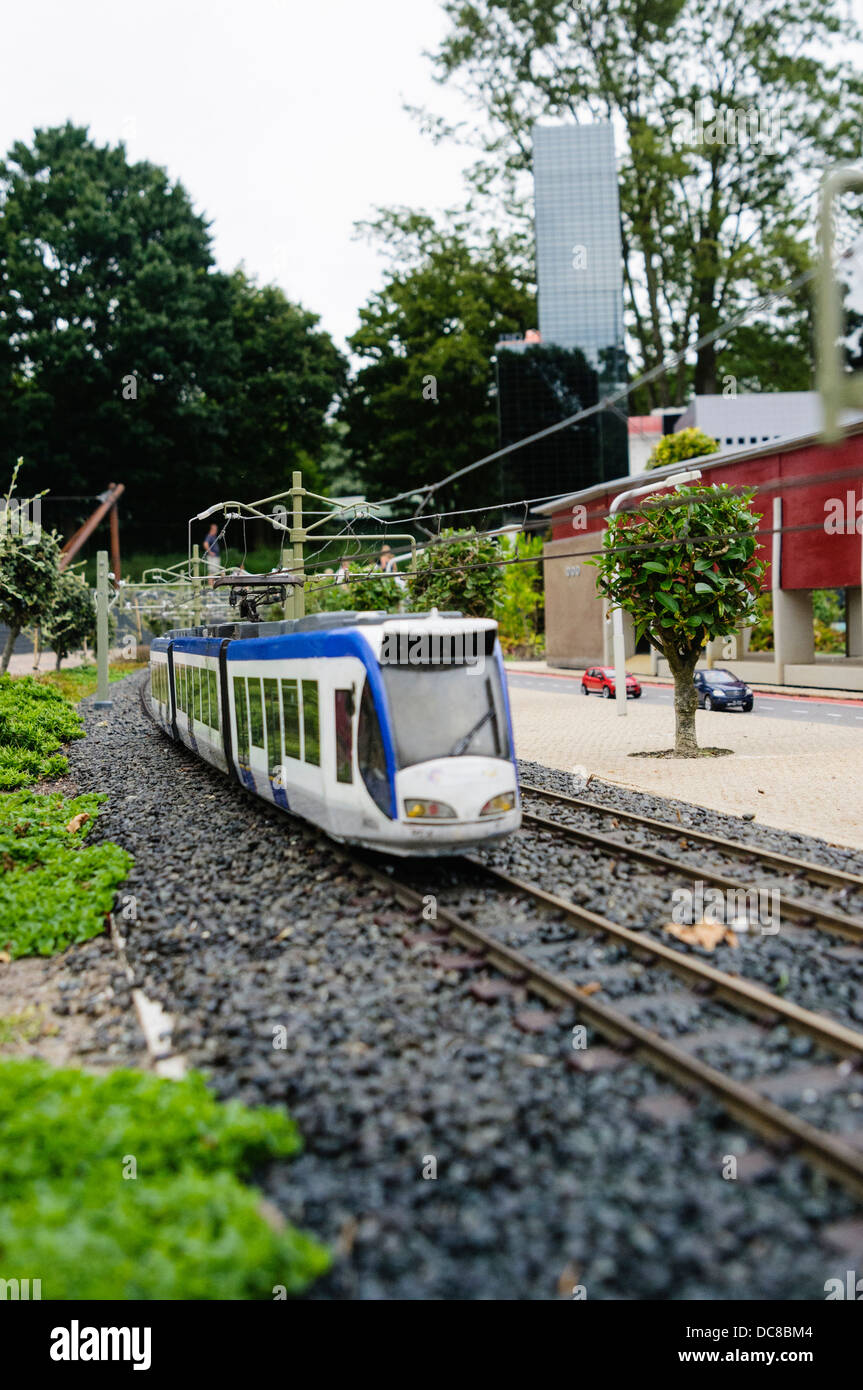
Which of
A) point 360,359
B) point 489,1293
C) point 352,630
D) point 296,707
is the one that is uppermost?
point 360,359

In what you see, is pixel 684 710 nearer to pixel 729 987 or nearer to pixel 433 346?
pixel 729 987

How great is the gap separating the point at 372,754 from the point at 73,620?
134 feet

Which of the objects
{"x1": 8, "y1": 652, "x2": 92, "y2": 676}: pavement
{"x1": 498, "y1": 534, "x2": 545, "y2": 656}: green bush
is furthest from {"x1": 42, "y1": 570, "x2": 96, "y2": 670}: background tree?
{"x1": 498, "y1": 534, "x2": 545, "y2": 656}: green bush

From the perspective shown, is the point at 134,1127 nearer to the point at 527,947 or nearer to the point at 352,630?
the point at 527,947

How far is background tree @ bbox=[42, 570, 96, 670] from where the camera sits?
45.4 meters

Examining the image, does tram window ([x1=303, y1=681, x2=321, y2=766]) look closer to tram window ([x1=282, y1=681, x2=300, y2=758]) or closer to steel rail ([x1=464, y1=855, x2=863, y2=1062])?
tram window ([x1=282, y1=681, x2=300, y2=758])

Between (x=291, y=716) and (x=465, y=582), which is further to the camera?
(x=465, y=582)

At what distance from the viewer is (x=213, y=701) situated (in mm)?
17234

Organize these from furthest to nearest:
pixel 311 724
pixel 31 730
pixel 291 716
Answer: pixel 31 730
pixel 291 716
pixel 311 724

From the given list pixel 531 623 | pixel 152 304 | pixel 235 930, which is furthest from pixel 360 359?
pixel 235 930

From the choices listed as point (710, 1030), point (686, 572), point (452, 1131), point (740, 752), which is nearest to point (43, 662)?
point (740, 752)

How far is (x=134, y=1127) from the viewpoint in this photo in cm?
536
